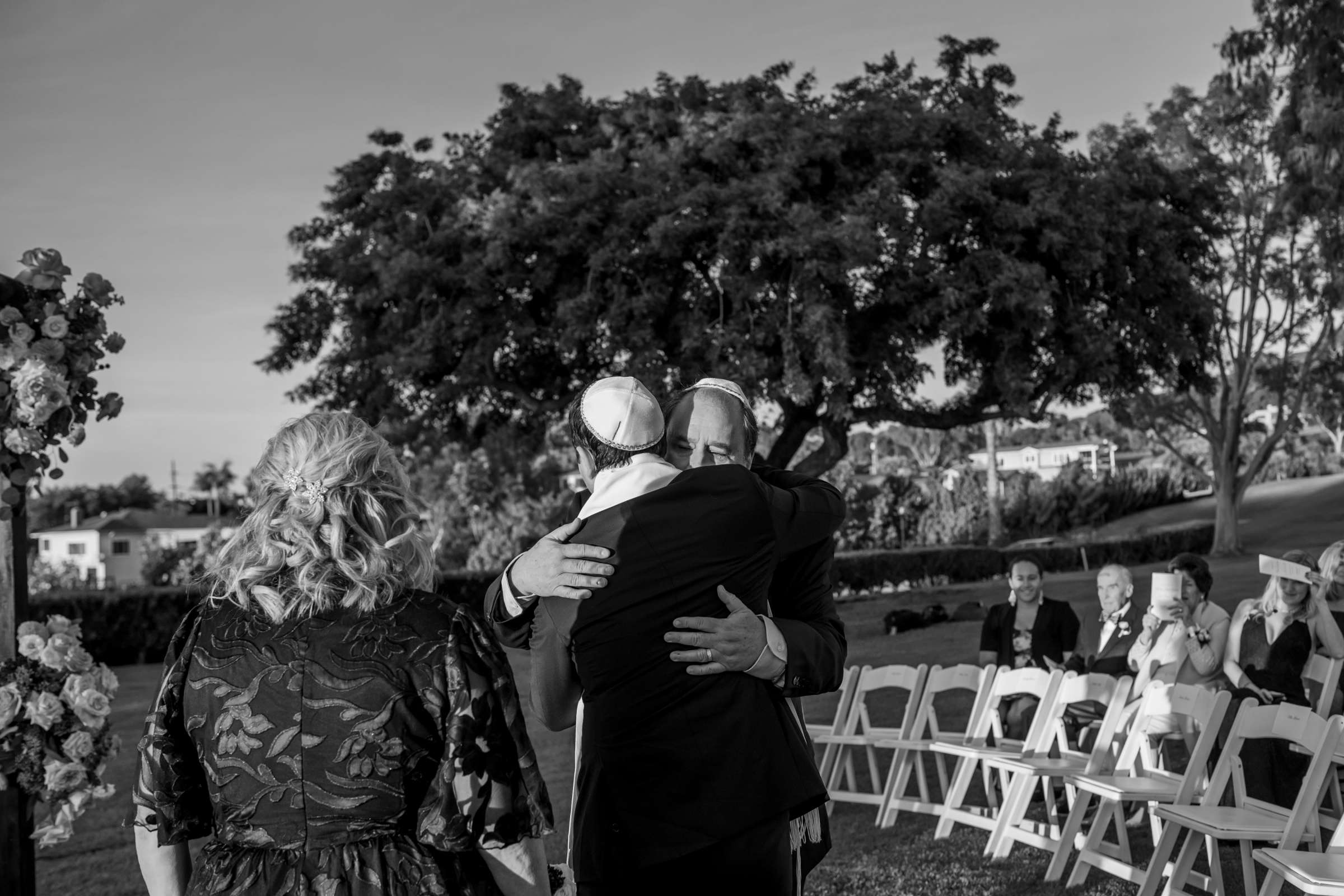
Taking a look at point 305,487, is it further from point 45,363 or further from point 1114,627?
point 1114,627

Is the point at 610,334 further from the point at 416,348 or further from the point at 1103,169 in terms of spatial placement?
the point at 1103,169

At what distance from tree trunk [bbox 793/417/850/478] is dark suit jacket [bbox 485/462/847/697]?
1429cm

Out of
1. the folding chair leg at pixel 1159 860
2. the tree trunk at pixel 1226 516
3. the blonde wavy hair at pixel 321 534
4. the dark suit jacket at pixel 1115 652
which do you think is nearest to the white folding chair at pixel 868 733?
the dark suit jacket at pixel 1115 652

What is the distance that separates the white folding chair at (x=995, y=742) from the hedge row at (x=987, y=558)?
18503 mm

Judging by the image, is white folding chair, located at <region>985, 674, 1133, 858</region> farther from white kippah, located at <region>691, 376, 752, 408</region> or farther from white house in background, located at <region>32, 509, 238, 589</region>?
white house in background, located at <region>32, 509, 238, 589</region>

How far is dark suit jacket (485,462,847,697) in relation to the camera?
262 centimetres

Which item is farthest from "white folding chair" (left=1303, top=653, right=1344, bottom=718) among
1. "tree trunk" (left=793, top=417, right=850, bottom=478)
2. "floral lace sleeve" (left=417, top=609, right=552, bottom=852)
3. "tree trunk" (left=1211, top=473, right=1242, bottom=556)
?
"tree trunk" (left=1211, top=473, right=1242, bottom=556)

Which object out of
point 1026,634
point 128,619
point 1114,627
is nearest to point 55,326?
point 1026,634

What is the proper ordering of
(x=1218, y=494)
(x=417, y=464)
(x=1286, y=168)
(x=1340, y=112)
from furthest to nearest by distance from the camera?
(x=417, y=464)
(x=1218, y=494)
(x=1286, y=168)
(x=1340, y=112)

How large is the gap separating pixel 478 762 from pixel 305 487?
0.62 m

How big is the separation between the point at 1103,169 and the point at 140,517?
8793cm

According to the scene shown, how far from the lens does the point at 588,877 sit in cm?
257

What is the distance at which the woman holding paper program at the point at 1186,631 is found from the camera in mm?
7184

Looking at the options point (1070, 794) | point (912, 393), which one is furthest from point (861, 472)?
point (1070, 794)
